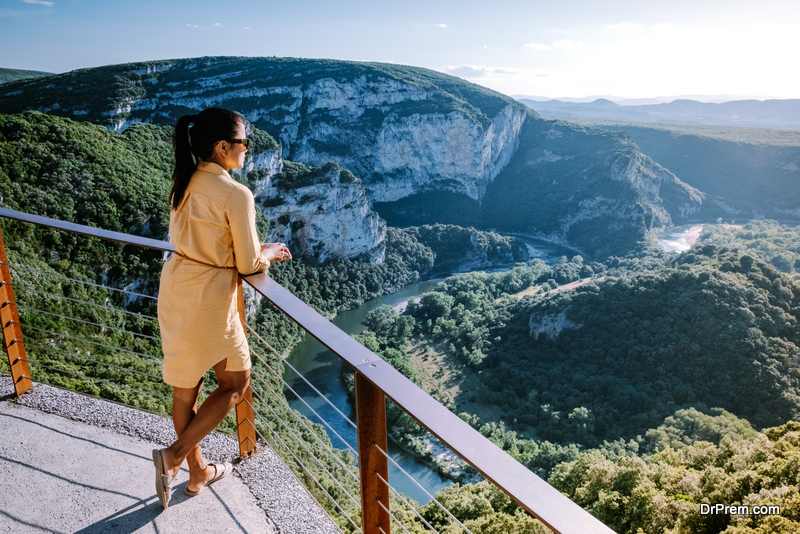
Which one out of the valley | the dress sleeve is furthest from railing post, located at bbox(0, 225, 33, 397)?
the dress sleeve

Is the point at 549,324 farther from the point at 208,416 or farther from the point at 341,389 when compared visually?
the point at 208,416

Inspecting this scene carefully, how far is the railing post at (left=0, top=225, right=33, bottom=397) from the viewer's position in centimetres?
307

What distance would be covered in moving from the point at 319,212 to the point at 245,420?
43.7 meters

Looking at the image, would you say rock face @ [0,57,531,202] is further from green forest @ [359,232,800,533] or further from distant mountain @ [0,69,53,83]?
green forest @ [359,232,800,533]

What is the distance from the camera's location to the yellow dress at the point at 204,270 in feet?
6.26

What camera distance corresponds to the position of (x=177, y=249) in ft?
6.50

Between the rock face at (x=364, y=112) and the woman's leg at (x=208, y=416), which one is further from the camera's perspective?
the rock face at (x=364, y=112)

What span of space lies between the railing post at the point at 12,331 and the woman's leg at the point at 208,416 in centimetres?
170

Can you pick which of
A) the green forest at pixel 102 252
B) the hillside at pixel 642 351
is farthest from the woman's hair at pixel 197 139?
the hillside at pixel 642 351

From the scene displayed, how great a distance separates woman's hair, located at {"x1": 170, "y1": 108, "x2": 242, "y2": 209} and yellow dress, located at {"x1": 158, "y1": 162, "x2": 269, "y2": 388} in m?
0.04

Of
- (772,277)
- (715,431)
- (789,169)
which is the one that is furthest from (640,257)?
(789,169)

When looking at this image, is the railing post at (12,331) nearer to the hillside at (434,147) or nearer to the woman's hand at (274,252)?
the woman's hand at (274,252)

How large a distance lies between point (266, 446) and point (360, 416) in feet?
5.76

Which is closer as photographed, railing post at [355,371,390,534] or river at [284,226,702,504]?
railing post at [355,371,390,534]
